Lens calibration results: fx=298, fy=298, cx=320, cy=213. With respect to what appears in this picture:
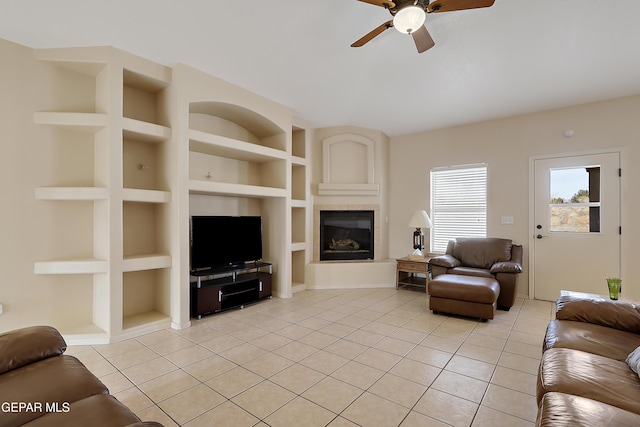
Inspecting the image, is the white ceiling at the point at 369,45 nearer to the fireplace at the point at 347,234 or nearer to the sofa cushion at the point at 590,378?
the fireplace at the point at 347,234

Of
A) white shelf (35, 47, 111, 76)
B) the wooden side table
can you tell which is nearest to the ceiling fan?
A: white shelf (35, 47, 111, 76)

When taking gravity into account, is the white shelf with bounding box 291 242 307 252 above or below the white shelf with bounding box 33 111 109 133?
below

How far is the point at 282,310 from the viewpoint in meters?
3.95

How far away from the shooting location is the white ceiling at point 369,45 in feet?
8.82

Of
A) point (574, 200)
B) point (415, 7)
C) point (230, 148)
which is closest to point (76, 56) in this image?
point (230, 148)

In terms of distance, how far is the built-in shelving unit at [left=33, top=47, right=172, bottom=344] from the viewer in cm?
291

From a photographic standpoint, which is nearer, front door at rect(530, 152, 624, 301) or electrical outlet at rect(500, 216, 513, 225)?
front door at rect(530, 152, 624, 301)

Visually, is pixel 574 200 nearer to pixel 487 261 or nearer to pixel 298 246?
pixel 487 261

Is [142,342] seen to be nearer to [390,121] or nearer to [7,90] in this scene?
[7,90]

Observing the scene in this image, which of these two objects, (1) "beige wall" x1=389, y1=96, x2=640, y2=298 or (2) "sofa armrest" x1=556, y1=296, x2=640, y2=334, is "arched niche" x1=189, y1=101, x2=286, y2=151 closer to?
(1) "beige wall" x1=389, y1=96, x2=640, y2=298

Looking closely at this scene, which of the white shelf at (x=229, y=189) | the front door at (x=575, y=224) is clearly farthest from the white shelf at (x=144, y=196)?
the front door at (x=575, y=224)

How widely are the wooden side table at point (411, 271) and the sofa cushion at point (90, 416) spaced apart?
4295 mm

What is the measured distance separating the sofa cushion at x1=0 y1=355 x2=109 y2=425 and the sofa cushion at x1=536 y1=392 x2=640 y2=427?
76.1 inches

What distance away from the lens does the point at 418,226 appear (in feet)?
16.2
